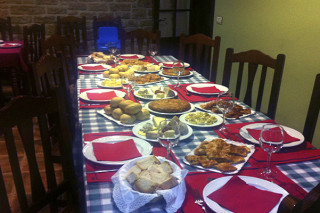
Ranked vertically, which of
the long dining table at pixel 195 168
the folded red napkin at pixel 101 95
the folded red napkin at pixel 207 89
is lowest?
the long dining table at pixel 195 168

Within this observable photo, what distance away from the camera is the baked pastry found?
1.67m

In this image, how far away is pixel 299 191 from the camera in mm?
1027

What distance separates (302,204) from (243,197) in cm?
48

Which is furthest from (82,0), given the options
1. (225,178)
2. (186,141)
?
(225,178)

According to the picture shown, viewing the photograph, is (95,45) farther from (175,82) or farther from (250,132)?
(250,132)

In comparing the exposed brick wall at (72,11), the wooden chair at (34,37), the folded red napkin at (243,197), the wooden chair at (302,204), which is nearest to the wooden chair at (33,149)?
the folded red napkin at (243,197)

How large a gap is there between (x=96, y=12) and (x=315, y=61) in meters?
3.34

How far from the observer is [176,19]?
493 cm

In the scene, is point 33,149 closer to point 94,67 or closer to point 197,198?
point 197,198

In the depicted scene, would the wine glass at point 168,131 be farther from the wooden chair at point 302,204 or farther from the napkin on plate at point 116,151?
the wooden chair at point 302,204

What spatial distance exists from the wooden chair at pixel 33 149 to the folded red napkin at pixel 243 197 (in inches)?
25.3

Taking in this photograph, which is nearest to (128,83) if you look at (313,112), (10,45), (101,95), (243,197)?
(101,95)

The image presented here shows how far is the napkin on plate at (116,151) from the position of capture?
1.20 meters

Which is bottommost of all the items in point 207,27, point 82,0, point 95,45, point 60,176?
point 60,176
